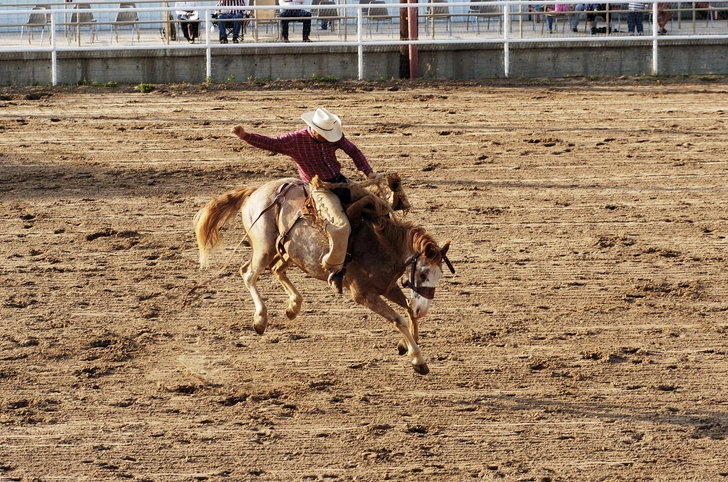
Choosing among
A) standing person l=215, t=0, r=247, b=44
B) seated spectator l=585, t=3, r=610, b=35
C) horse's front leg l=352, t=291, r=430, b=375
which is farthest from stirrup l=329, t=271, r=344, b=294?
seated spectator l=585, t=3, r=610, b=35

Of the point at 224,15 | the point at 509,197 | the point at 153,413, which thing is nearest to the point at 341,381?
the point at 153,413

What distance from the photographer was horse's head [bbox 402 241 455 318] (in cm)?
633

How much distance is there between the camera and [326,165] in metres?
7.02

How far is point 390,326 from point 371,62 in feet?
32.5

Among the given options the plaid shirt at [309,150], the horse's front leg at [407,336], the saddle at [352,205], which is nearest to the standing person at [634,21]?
the saddle at [352,205]

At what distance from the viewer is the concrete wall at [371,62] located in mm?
16547

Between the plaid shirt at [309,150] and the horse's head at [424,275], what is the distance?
921mm

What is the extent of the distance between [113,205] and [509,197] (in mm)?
4156

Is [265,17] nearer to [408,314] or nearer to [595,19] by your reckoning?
[595,19]

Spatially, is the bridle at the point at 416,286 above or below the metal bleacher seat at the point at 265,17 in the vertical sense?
below

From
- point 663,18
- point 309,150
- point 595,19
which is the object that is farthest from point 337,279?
point 663,18

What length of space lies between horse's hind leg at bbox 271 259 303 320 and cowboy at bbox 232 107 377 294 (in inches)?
15.4

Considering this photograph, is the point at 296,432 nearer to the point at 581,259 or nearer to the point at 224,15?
the point at 581,259

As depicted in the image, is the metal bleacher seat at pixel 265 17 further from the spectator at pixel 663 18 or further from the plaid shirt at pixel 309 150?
the plaid shirt at pixel 309 150
